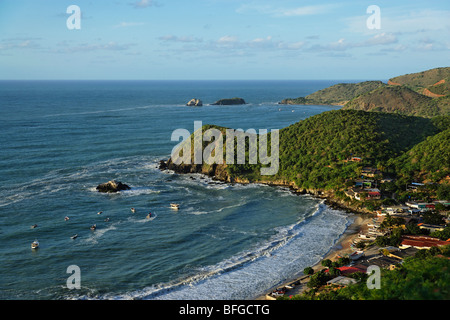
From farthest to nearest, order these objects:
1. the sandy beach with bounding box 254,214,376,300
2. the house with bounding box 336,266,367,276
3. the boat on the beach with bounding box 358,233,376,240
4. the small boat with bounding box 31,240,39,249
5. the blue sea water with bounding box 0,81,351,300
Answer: the boat on the beach with bounding box 358,233,376,240, the small boat with bounding box 31,240,39,249, the blue sea water with bounding box 0,81,351,300, the house with bounding box 336,266,367,276, the sandy beach with bounding box 254,214,376,300

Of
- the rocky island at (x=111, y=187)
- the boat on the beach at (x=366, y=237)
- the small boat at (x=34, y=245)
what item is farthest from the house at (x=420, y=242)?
the rocky island at (x=111, y=187)

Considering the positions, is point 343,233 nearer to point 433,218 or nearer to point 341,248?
point 341,248

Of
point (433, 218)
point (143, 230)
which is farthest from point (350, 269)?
point (143, 230)

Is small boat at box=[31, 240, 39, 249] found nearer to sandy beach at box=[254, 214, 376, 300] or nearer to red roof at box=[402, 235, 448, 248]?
sandy beach at box=[254, 214, 376, 300]

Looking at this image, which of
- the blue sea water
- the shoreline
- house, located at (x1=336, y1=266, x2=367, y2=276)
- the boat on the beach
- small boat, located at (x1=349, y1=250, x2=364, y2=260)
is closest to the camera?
house, located at (x1=336, y1=266, x2=367, y2=276)

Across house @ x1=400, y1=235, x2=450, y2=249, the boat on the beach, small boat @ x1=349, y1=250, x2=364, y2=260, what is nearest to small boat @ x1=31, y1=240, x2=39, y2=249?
small boat @ x1=349, y1=250, x2=364, y2=260

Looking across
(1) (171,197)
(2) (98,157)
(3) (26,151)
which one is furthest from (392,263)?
(3) (26,151)
